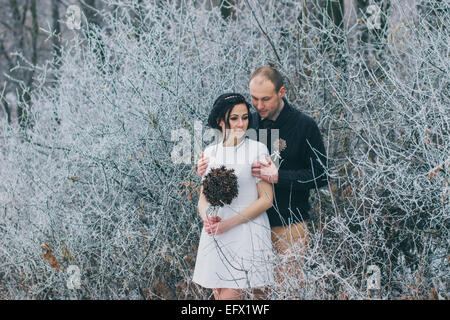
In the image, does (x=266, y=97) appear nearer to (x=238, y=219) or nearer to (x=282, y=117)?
(x=282, y=117)

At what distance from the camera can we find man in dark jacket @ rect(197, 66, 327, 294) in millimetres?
2736

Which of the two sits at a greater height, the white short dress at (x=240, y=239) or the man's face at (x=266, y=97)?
the man's face at (x=266, y=97)

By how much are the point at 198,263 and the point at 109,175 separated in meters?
1.56

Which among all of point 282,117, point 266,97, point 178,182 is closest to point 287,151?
point 282,117

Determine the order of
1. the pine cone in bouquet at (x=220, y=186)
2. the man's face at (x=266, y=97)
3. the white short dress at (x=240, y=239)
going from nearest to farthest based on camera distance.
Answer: the pine cone in bouquet at (x=220, y=186) → the white short dress at (x=240, y=239) → the man's face at (x=266, y=97)

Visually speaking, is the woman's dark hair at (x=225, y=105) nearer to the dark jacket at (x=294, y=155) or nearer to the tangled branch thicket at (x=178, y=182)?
the dark jacket at (x=294, y=155)

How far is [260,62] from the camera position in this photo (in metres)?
4.12

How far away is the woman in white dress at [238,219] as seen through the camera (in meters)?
2.54

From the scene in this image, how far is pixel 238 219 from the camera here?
2.53 meters

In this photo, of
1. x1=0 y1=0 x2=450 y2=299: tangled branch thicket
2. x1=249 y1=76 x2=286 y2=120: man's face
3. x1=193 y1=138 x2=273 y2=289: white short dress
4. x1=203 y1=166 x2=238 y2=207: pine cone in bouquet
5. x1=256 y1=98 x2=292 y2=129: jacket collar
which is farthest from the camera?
x1=0 y1=0 x2=450 y2=299: tangled branch thicket

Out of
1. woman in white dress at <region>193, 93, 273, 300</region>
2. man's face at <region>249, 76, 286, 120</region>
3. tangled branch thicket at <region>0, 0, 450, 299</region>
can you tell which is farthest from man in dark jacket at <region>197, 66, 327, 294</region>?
tangled branch thicket at <region>0, 0, 450, 299</region>

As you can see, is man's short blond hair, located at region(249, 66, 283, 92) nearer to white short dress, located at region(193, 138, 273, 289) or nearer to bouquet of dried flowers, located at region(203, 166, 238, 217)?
white short dress, located at region(193, 138, 273, 289)

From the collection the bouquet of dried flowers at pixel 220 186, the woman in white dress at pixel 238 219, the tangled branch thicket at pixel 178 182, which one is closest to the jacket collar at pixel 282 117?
the woman in white dress at pixel 238 219
